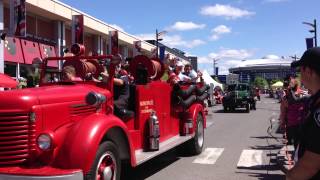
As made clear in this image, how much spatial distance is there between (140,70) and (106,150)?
231 centimetres

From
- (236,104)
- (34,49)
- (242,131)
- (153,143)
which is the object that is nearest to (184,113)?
(153,143)

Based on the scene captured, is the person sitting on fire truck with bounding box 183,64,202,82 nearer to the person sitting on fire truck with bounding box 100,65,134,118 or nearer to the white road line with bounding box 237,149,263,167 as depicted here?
the white road line with bounding box 237,149,263,167

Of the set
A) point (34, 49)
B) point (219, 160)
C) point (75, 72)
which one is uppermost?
point (34, 49)

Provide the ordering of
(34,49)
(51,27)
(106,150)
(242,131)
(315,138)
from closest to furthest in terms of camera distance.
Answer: (315,138) → (106,150) → (242,131) → (34,49) → (51,27)

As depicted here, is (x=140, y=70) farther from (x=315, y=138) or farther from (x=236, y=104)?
(x=236, y=104)

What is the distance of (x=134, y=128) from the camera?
7809mm

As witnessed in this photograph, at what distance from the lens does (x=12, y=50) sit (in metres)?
25.0

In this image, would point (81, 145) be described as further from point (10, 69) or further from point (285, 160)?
point (10, 69)

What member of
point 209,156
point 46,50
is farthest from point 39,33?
point 209,156

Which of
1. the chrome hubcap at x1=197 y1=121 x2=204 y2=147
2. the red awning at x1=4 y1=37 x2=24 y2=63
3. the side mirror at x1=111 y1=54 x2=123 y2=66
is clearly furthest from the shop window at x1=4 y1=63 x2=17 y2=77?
the side mirror at x1=111 y1=54 x2=123 y2=66

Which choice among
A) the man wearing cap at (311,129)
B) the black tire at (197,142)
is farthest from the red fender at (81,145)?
the black tire at (197,142)

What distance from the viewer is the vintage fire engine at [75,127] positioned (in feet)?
17.8

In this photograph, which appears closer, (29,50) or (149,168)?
(149,168)

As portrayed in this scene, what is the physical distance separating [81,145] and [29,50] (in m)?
22.7
